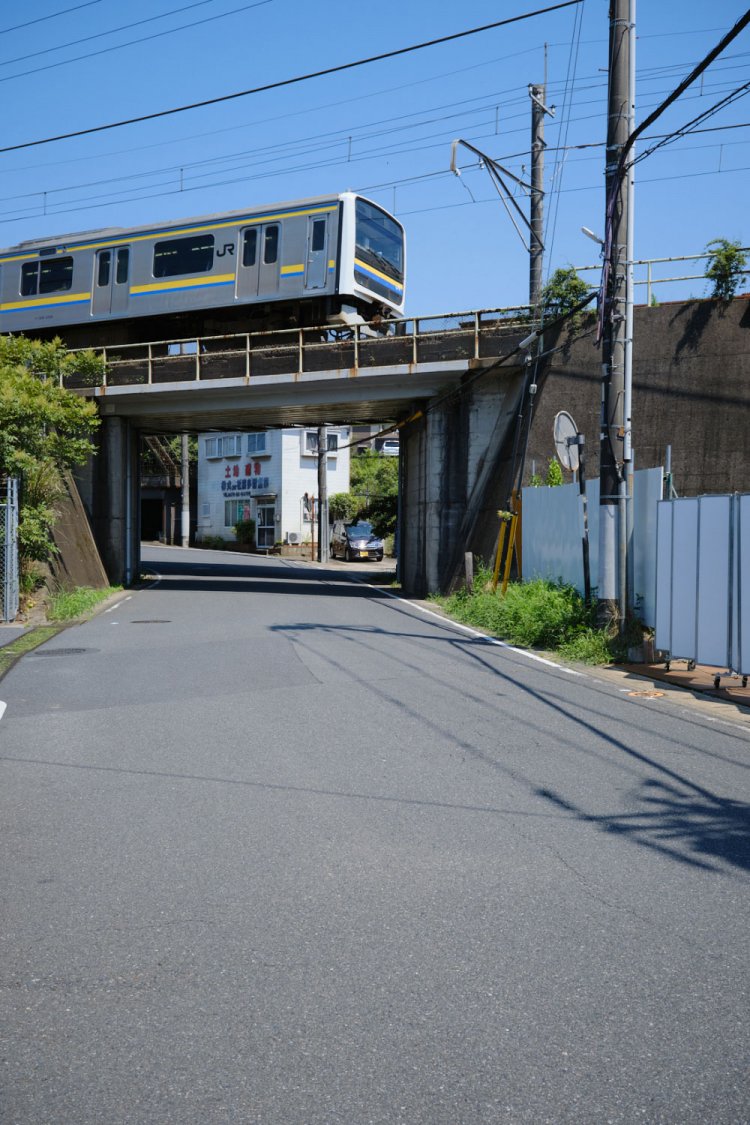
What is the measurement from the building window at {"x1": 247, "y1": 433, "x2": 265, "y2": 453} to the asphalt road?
5309cm

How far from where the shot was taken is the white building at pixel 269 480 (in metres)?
60.4

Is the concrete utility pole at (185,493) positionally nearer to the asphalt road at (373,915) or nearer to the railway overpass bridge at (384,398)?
the railway overpass bridge at (384,398)

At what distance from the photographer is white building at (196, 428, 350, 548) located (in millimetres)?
60406

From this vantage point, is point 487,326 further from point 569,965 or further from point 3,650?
point 569,965

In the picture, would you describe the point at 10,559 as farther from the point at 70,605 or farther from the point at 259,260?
the point at 259,260

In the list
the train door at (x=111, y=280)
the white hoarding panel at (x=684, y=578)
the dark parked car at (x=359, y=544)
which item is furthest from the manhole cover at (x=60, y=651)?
the dark parked car at (x=359, y=544)

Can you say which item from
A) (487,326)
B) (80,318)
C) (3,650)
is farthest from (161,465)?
(3,650)

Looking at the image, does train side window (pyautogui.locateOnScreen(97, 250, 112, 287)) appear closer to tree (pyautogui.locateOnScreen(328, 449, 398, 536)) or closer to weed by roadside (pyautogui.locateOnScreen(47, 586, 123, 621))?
weed by roadside (pyautogui.locateOnScreen(47, 586, 123, 621))

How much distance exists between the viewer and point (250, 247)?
24953 millimetres

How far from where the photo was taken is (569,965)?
12.1 ft

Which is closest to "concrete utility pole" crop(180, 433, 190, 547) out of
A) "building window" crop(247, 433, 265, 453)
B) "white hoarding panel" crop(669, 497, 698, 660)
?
"building window" crop(247, 433, 265, 453)

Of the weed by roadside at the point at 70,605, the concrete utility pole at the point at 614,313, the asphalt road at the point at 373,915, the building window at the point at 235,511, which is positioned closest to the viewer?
the asphalt road at the point at 373,915

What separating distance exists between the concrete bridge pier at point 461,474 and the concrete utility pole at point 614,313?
10.2 metres

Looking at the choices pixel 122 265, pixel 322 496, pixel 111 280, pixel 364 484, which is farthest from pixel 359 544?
pixel 122 265
